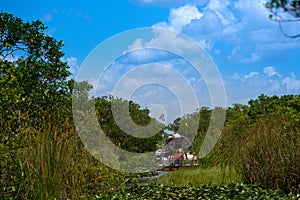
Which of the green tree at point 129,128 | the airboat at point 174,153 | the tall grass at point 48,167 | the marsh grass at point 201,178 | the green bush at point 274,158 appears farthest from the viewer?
the green tree at point 129,128

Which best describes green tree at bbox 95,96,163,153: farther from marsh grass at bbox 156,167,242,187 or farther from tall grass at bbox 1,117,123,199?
tall grass at bbox 1,117,123,199

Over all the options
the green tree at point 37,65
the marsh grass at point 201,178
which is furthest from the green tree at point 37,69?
the marsh grass at point 201,178

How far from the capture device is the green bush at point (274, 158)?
6.05 metres

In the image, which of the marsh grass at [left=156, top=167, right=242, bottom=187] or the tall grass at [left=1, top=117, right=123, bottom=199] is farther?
the marsh grass at [left=156, top=167, right=242, bottom=187]

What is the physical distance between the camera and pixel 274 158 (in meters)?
6.12

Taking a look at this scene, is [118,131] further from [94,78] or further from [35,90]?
[94,78]

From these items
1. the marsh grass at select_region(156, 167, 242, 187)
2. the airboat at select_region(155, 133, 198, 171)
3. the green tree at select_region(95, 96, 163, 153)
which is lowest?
the marsh grass at select_region(156, 167, 242, 187)

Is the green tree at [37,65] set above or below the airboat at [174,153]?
above

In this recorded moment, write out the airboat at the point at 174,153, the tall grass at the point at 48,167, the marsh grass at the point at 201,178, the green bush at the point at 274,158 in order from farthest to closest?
the airboat at the point at 174,153, the marsh grass at the point at 201,178, the green bush at the point at 274,158, the tall grass at the point at 48,167

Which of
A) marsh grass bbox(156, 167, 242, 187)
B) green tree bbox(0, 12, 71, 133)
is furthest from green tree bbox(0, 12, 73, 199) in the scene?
marsh grass bbox(156, 167, 242, 187)

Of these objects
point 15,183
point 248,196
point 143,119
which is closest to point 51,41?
point 143,119

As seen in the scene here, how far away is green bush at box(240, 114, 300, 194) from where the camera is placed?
19.9 feet

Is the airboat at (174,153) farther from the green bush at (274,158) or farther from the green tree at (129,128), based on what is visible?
the green bush at (274,158)

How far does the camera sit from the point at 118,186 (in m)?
6.70
